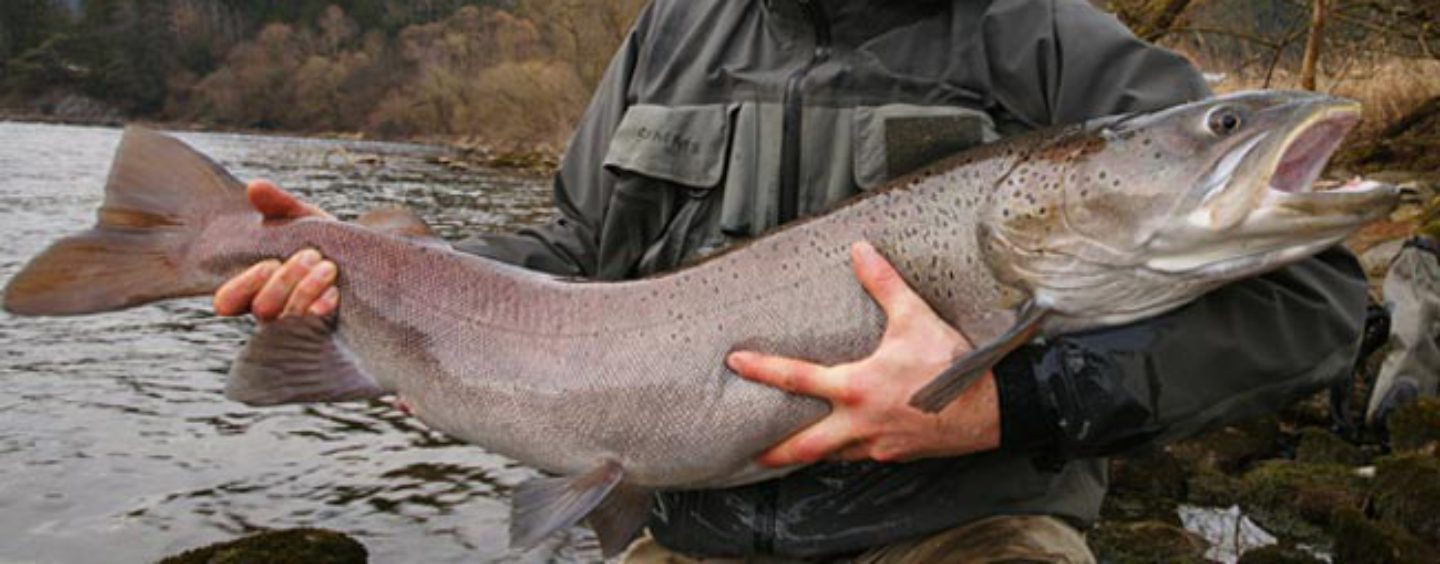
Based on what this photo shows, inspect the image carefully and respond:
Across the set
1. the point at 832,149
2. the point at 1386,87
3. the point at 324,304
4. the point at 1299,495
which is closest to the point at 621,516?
the point at 324,304

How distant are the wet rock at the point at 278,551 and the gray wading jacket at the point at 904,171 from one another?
1963 millimetres

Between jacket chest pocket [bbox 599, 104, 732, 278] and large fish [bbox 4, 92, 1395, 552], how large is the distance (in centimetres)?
31

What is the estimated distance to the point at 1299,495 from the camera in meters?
5.06

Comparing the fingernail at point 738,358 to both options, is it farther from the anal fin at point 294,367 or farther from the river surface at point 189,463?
the river surface at point 189,463

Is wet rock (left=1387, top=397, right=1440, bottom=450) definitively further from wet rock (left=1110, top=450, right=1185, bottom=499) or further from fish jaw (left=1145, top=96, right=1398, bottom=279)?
fish jaw (left=1145, top=96, right=1398, bottom=279)

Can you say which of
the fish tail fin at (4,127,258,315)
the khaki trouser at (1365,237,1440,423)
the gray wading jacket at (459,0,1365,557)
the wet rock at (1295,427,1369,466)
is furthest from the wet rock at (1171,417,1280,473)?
the fish tail fin at (4,127,258,315)

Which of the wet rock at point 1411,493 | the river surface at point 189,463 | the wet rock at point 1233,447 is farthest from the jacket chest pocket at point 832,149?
the wet rock at point 1233,447

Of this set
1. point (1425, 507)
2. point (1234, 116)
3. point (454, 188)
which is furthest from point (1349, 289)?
point (454, 188)

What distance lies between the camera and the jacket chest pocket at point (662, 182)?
2750mm

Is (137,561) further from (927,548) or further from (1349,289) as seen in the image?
→ (1349,289)

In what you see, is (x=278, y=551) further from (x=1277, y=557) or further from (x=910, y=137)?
(x=1277, y=557)

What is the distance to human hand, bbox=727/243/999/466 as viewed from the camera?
216cm

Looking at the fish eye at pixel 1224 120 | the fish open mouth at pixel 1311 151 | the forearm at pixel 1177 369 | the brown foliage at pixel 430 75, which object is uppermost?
the fish eye at pixel 1224 120

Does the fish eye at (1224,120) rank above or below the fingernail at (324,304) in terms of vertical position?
above
